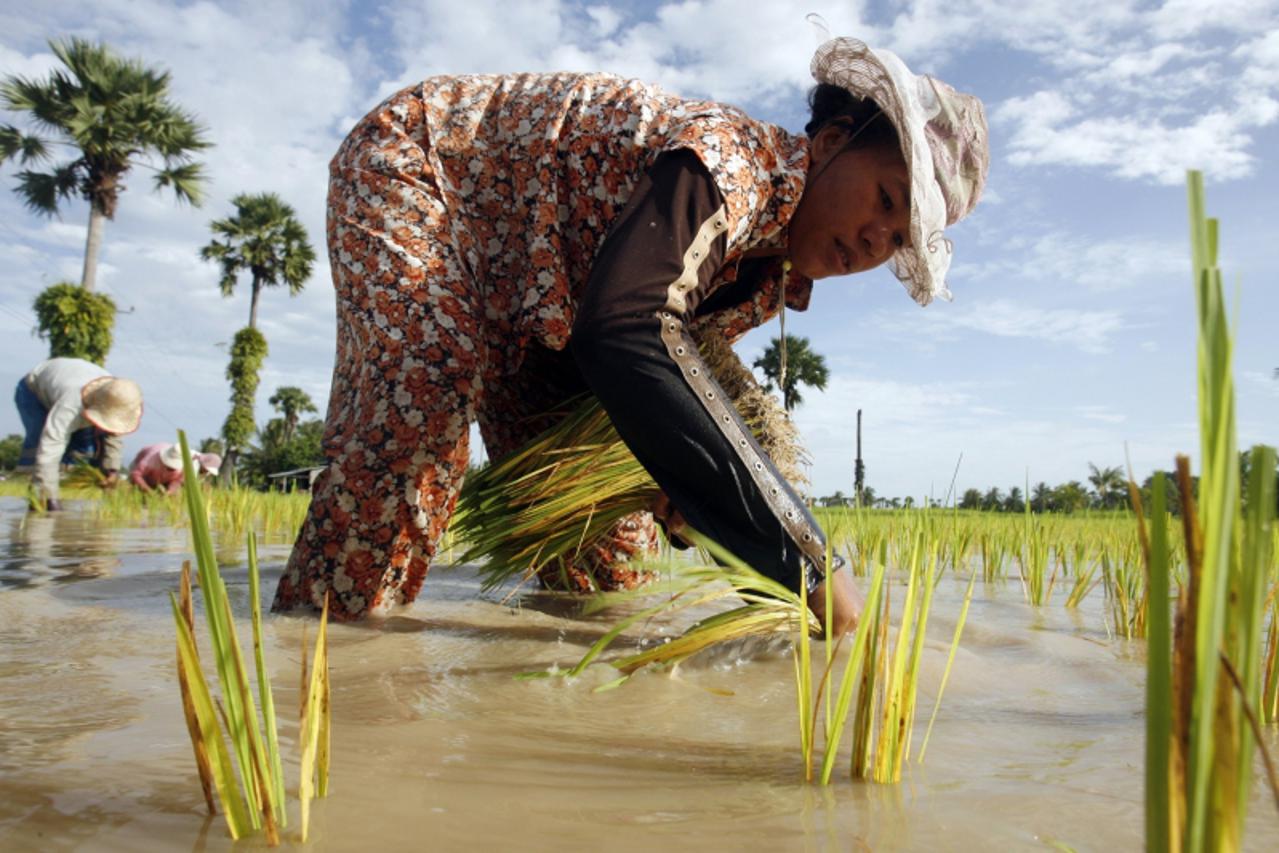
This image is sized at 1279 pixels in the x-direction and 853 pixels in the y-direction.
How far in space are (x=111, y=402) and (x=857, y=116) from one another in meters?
7.01

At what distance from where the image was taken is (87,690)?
1.09 metres

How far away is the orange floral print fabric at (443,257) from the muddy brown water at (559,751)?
265 millimetres

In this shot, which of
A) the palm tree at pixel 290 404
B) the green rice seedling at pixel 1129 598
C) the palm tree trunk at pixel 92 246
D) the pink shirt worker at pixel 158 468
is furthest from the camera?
the palm tree at pixel 290 404

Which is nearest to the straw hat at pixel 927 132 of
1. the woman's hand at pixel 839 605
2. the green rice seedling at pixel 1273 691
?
the woman's hand at pixel 839 605

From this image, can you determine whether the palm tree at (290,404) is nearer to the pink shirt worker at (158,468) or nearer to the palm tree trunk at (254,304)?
the palm tree trunk at (254,304)

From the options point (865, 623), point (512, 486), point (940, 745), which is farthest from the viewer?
point (512, 486)

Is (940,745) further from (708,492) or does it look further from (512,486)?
(512,486)

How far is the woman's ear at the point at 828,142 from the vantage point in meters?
1.82

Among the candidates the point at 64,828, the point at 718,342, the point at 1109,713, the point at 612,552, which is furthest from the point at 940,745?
the point at 612,552

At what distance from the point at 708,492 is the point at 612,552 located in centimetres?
109

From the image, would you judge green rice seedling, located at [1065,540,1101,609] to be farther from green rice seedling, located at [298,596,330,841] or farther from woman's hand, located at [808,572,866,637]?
green rice seedling, located at [298,596,330,841]

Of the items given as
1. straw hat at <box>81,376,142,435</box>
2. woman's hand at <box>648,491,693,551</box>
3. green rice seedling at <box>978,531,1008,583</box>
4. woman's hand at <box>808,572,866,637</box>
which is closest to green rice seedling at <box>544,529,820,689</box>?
woman's hand at <box>808,572,866,637</box>

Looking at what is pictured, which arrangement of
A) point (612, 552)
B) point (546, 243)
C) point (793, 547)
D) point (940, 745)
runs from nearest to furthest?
1. point (940, 745)
2. point (793, 547)
3. point (546, 243)
4. point (612, 552)

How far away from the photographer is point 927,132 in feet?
5.87
